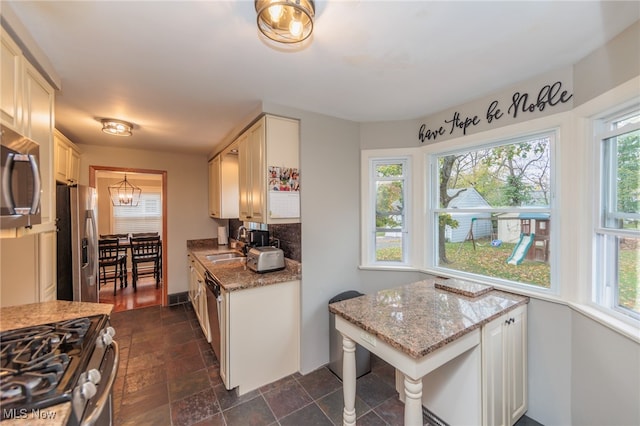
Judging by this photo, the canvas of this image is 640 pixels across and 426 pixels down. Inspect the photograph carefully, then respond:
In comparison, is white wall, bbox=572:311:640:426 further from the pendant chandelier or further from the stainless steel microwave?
the pendant chandelier

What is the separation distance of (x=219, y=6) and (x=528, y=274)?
8.41ft

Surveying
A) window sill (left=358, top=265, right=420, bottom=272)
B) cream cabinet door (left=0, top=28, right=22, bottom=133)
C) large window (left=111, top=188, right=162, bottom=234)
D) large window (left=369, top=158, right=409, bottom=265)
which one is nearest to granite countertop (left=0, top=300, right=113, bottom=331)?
cream cabinet door (left=0, top=28, right=22, bottom=133)

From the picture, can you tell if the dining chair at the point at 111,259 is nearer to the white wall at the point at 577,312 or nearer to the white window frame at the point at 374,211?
the white window frame at the point at 374,211

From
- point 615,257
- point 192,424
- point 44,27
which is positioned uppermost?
point 44,27

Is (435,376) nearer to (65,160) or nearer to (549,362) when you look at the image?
(549,362)

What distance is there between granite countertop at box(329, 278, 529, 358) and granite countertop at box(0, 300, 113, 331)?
1487 millimetres

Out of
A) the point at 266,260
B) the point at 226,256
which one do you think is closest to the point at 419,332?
the point at 266,260

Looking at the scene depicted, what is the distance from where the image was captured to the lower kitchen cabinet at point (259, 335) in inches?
80.7

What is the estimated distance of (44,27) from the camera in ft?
4.19

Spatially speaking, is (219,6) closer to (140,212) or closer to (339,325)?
(339,325)

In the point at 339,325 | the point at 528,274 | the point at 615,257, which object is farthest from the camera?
the point at 528,274

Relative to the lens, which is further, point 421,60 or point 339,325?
point 339,325

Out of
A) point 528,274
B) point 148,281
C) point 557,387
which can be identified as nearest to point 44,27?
point 528,274

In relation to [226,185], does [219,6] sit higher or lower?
higher
